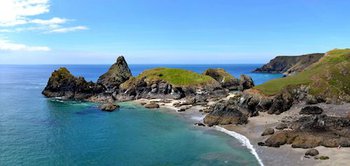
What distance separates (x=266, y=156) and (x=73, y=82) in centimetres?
10009

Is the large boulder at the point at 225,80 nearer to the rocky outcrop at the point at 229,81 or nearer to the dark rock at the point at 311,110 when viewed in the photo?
the rocky outcrop at the point at 229,81

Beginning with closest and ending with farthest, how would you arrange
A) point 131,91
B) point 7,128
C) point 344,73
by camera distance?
1. point 7,128
2. point 344,73
3. point 131,91

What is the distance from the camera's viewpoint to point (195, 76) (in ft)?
486

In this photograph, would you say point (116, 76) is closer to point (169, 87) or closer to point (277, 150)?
point (169, 87)

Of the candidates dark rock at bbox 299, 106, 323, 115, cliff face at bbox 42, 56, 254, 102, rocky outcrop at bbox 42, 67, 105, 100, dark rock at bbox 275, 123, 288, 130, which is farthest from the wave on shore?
rocky outcrop at bbox 42, 67, 105, 100

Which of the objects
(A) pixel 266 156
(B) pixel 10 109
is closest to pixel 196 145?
(A) pixel 266 156

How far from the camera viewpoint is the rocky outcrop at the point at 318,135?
59562 mm

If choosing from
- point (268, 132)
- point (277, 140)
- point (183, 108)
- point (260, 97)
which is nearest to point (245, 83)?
point (183, 108)

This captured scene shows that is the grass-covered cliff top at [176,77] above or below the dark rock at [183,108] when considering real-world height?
above

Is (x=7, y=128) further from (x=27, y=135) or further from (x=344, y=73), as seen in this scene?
(x=344, y=73)

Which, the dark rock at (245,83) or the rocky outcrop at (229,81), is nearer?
the rocky outcrop at (229,81)

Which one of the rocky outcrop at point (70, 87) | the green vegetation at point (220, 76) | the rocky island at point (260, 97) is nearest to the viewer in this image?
the rocky island at point (260, 97)

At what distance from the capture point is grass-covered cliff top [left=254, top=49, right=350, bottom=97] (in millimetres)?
98375

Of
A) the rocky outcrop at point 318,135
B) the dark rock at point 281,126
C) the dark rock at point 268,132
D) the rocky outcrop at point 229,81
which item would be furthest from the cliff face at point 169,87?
the rocky outcrop at point 318,135
